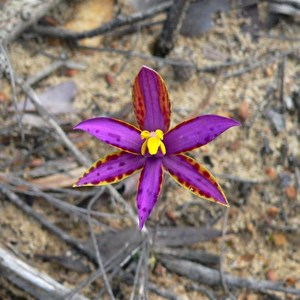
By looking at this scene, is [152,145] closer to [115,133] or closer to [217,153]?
[115,133]

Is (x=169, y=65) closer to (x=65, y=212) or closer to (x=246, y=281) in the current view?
(x=65, y=212)

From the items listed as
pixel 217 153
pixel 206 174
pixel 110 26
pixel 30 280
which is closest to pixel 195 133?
pixel 206 174

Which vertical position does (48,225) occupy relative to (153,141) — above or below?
below

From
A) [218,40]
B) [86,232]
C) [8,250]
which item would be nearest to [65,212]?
[86,232]

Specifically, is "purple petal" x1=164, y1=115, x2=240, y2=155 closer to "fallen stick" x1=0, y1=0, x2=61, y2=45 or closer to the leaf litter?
the leaf litter

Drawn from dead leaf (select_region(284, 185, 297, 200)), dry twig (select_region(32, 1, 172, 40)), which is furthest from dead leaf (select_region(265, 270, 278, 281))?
dry twig (select_region(32, 1, 172, 40))

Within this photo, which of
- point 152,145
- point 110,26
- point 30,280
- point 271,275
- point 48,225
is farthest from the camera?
point 110,26

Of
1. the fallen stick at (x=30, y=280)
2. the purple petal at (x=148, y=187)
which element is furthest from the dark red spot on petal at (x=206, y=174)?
the fallen stick at (x=30, y=280)
